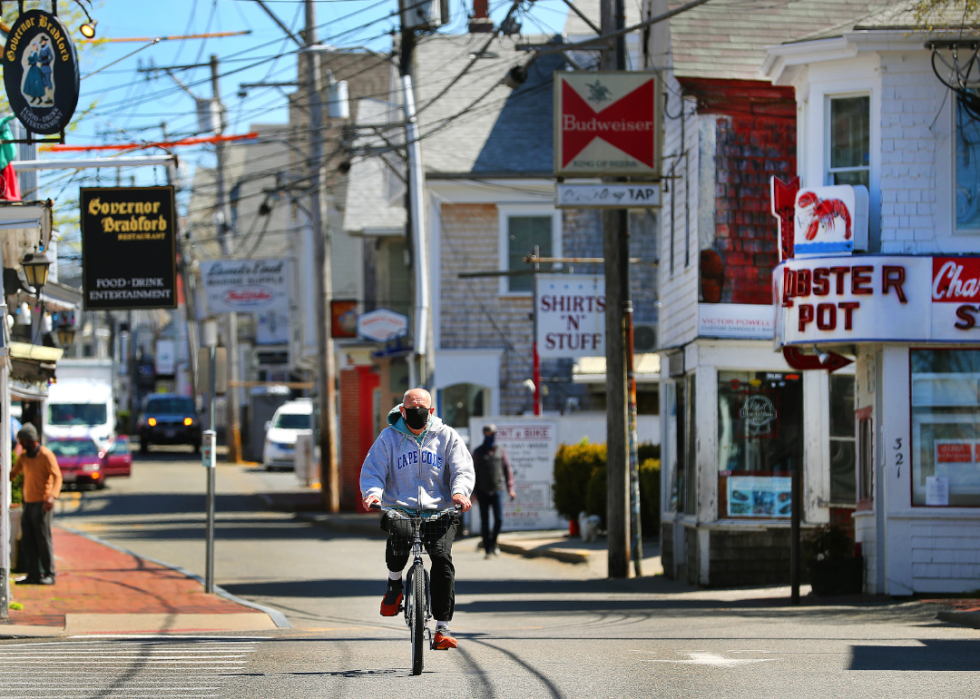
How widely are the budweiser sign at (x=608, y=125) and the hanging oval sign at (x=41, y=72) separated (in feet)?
19.9

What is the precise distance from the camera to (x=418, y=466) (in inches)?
375

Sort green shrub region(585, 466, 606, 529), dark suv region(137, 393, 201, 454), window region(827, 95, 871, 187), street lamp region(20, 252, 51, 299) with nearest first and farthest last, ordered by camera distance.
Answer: window region(827, 95, 871, 187) < street lamp region(20, 252, 51, 299) < green shrub region(585, 466, 606, 529) < dark suv region(137, 393, 201, 454)

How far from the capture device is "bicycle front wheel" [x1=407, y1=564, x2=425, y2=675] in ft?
29.1

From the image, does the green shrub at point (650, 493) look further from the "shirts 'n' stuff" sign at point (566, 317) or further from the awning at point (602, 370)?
the awning at point (602, 370)

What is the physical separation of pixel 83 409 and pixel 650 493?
856 inches

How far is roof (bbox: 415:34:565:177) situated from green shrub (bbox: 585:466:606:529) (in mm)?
7866

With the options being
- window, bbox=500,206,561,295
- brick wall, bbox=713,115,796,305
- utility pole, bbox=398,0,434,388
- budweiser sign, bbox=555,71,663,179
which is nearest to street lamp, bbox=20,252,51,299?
budweiser sign, bbox=555,71,663,179

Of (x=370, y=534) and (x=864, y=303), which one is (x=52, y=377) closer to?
(x=370, y=534)

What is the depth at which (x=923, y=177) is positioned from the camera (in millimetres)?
14797

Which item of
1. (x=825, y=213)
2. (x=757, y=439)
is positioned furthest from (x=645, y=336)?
(x=825, y=213)

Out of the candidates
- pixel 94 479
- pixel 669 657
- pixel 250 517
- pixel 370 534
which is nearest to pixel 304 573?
pixel 370 534

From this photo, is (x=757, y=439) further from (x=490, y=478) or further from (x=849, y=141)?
(x=490, y=478)

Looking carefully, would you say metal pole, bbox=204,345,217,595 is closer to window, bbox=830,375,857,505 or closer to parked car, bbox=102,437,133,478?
window, bbox=830,375,857,505

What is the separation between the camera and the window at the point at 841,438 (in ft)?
56.8
